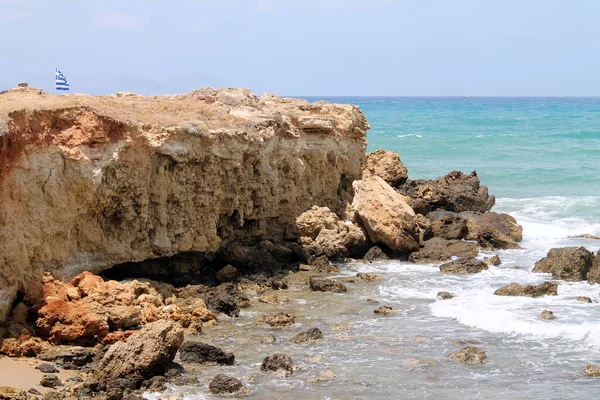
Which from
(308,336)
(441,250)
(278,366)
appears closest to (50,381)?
(278,366)

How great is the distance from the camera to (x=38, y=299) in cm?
1455

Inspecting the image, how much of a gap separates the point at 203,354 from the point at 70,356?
2.16 meters

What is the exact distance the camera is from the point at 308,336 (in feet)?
49.3

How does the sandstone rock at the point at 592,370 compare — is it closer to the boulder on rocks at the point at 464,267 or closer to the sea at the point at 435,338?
the sea at the point at 435,338

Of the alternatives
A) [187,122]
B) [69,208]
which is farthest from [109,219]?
[187,122]

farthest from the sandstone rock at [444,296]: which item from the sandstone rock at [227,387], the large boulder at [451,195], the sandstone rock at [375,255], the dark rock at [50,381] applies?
the dark rock at [50,381]

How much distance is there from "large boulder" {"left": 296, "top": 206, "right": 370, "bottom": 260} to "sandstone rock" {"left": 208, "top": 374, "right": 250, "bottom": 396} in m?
9.43

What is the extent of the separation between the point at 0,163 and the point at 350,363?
6.97 meters

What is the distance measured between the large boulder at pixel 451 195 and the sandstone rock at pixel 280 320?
11.1m

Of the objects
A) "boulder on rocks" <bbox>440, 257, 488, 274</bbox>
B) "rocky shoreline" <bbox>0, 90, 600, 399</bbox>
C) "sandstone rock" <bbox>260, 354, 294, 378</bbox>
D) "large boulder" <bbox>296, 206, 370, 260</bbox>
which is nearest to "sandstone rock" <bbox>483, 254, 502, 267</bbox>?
"rocky shoreline" <bbox>0, 90, 600, 399</bbox>

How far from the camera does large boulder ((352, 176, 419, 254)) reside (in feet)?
73.3

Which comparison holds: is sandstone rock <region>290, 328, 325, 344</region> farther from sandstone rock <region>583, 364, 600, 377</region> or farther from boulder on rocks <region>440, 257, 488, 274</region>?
boulder on rocks <region>440, 257, 488, 274</region>

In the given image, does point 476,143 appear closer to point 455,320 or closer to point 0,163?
point 455,320

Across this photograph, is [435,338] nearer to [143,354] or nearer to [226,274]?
[143,354]
